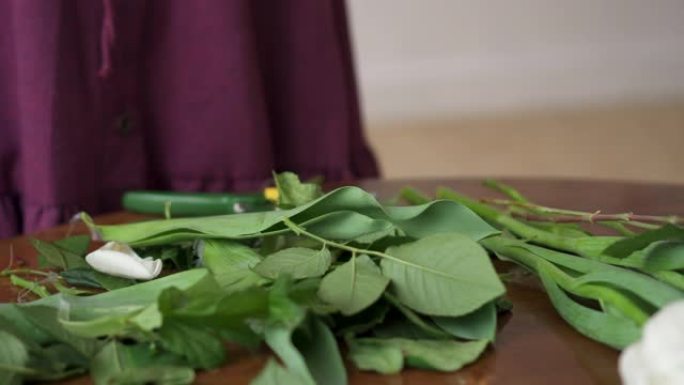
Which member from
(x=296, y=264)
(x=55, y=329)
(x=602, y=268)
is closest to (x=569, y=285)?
(x=602, y=268)

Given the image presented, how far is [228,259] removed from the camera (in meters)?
0.48

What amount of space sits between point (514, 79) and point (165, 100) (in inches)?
58.7

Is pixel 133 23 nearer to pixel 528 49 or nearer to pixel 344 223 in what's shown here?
pixel 344 223

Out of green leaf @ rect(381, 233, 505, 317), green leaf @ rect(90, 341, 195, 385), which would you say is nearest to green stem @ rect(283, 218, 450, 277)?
green leaf @ rect(381, 233, 505, 317)

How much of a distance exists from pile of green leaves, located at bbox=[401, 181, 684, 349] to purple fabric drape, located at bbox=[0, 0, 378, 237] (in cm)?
35

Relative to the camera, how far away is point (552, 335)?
0.43 metres

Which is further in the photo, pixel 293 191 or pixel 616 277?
pixel 293 191

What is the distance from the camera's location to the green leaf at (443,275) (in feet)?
1.30

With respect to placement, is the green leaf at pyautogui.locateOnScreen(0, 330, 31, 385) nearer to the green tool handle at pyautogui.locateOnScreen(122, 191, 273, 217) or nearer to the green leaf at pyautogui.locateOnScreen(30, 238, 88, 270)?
the green leaf at pyautogui.locateOnScreen(30, 238, 88, 270)

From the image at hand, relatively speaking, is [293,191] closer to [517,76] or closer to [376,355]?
[376,355]

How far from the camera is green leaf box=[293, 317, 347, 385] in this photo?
0.37 metres

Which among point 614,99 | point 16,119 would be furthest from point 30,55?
point 614,99

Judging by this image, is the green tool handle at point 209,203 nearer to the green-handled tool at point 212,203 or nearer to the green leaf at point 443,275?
the green-handled tool at point 212,203

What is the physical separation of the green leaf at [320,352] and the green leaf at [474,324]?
53 millimetres
